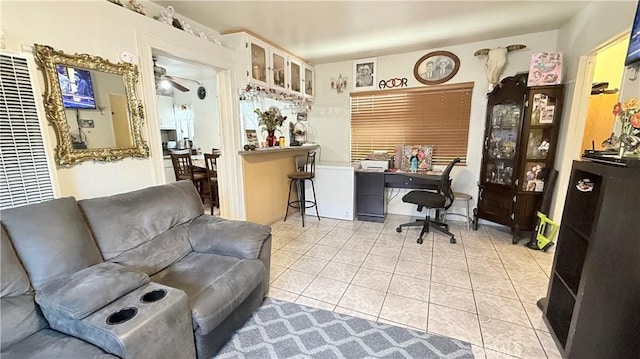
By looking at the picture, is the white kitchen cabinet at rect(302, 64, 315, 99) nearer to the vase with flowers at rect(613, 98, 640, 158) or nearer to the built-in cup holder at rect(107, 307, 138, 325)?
the vase with flowers at rect(613, 98, 640, 158)

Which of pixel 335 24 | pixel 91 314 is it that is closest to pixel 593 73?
pixel 335 24

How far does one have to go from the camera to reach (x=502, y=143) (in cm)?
325

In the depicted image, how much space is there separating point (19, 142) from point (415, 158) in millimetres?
3941

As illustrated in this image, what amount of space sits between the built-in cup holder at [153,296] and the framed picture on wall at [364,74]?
3.82 m

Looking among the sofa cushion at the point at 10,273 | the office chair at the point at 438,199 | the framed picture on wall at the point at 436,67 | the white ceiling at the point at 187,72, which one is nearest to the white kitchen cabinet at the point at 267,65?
the white ceiling at the point at 187,72

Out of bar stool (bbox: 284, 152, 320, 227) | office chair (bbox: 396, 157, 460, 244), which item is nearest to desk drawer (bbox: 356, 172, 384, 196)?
office chair (bbox: 396, 157, 460, 244)

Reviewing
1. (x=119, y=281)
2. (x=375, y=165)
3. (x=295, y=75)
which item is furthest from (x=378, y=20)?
(x=119, y=281)

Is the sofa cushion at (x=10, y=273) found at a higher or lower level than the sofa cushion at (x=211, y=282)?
higher

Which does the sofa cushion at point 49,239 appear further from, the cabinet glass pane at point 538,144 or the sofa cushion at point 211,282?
the cabinet glass pane at point 538,144

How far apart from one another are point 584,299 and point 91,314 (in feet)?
7.77

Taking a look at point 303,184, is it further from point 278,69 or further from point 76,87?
point 76,87

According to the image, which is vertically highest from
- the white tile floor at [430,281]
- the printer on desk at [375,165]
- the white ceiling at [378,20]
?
the white ceiling at [378,20]

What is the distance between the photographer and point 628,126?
4.29 feet

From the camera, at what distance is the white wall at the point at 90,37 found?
60.9 inches
